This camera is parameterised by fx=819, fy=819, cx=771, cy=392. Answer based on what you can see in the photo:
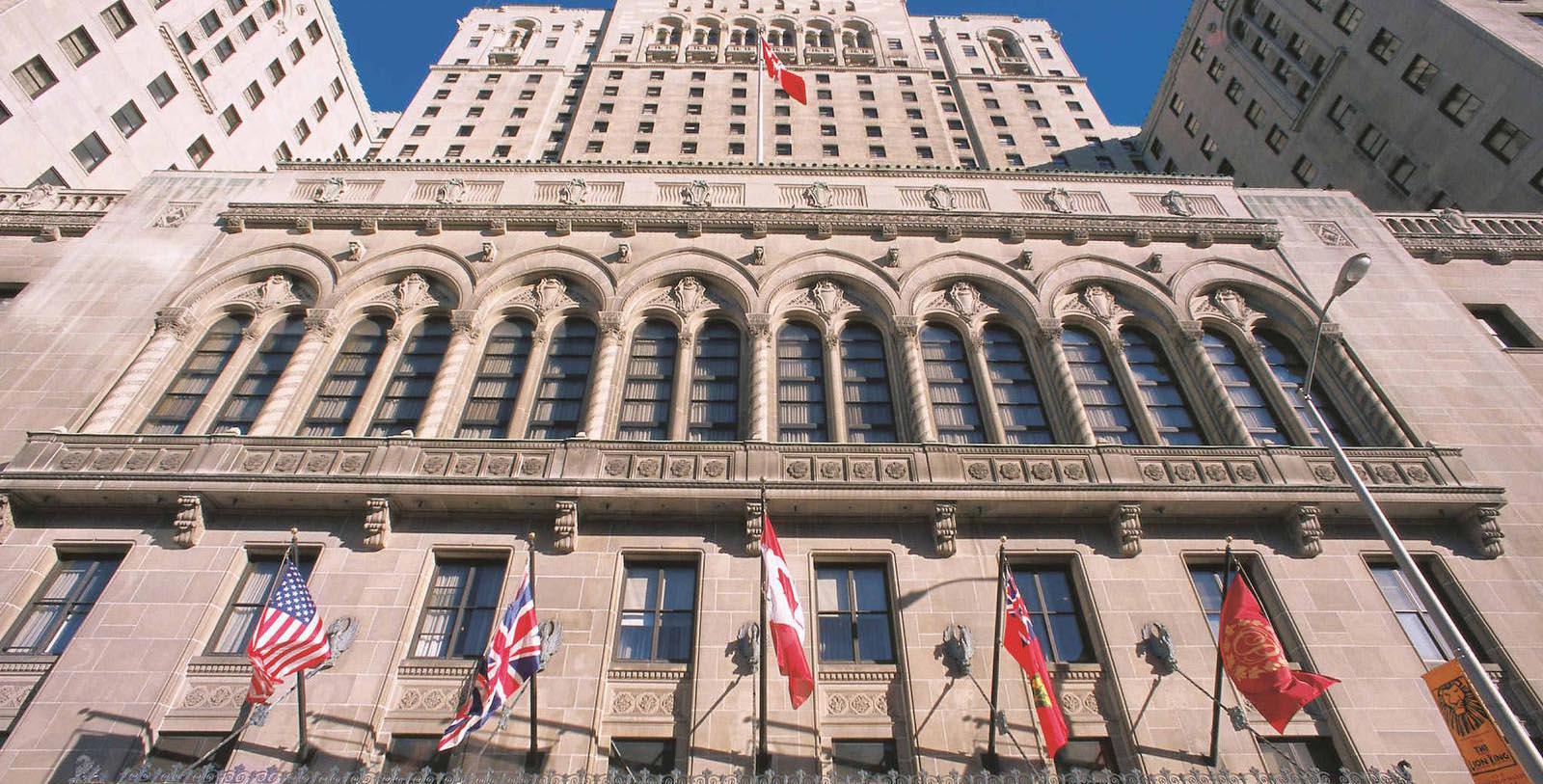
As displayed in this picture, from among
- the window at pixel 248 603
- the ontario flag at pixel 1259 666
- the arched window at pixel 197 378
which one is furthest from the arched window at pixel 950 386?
the arched window at pixel 197 378

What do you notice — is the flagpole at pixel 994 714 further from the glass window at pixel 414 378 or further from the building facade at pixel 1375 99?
the building facade at pixel 1375 99

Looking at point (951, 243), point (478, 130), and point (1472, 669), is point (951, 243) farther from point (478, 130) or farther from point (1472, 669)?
point (478, 130)

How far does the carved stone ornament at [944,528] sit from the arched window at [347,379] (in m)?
13.7

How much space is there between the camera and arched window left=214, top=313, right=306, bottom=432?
65.1 ft

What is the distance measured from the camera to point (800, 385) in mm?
21031

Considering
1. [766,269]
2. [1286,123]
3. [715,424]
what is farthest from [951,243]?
[1286,123]

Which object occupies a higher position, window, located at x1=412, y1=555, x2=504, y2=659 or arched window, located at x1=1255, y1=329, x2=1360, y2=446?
arched window, located at x1=1255, y1=329, x2=1360, y2=446

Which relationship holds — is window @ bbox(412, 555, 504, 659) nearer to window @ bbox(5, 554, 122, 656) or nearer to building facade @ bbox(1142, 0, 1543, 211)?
window @ bbox(5, 554, 122, 656)

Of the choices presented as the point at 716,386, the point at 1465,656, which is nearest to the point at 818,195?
the point at 716,386

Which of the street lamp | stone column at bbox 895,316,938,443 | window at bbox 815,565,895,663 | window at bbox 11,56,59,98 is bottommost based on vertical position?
the street lamp

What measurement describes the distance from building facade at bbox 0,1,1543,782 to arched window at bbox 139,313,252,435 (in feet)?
0.52

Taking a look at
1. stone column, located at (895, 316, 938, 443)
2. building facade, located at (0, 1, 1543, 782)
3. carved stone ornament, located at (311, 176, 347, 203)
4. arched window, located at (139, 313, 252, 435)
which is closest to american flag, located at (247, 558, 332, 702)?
building facade, located at (0, 1, 1543, 782)

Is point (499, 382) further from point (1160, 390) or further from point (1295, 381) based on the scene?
point (1295, 381)

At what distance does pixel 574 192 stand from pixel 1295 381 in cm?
2138
